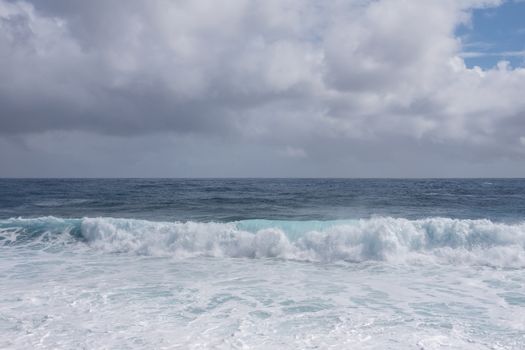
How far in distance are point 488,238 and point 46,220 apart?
2201 centimetres

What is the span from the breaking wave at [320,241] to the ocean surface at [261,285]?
56mm

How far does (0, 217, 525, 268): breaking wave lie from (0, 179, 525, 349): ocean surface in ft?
0.18

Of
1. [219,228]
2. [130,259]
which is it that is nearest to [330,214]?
[219,228]

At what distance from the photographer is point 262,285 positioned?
1229cm

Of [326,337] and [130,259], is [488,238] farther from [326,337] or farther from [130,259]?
[130,259]

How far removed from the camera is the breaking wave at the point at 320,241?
52.7 ft

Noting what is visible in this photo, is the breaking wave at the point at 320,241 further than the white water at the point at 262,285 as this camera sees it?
Yes

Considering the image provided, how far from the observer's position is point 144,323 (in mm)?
8953

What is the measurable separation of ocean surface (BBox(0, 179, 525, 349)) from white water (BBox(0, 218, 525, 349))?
47 mm

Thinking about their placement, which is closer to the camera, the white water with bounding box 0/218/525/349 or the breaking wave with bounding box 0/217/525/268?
the white water with bounding box 0/218/525/349

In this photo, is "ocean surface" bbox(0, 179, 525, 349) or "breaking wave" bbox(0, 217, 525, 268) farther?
"breaking wave" bbox(0, 217, 525, 268)

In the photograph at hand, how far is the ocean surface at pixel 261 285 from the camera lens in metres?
8.27

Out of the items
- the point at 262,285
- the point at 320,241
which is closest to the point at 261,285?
the point at 262,285

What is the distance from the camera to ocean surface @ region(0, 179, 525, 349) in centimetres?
827
